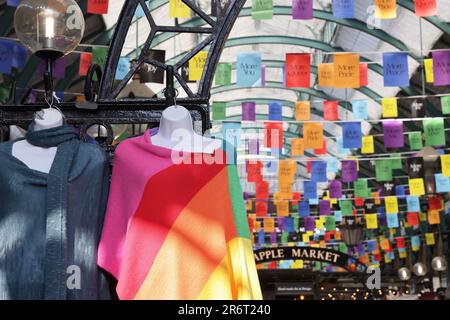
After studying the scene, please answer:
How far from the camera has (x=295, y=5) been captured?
430 inches

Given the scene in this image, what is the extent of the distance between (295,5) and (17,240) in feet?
28.3

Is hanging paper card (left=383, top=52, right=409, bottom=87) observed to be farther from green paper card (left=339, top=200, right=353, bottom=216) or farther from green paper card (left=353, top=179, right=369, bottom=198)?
green paper card (left=339, top=200, right=353, bottom=216)

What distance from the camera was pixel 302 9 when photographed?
1085 centimetres

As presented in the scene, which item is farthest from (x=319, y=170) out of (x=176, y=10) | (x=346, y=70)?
(x=176, y=10)

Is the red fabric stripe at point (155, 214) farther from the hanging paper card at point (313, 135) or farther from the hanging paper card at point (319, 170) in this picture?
the hanging paper card at point (319, 170)

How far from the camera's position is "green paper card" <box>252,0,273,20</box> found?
33.6 ft

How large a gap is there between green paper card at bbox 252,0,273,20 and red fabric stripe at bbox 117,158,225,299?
7564 mm

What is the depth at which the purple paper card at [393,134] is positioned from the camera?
16.0 metres

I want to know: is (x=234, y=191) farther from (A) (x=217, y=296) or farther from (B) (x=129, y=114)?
(B) (x=129, y=114)

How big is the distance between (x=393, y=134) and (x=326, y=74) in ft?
12.9

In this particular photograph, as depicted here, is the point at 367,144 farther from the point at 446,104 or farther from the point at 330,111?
the point at 446,104

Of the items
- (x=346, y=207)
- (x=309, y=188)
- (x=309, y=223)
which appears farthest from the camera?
(x=309, y=223)

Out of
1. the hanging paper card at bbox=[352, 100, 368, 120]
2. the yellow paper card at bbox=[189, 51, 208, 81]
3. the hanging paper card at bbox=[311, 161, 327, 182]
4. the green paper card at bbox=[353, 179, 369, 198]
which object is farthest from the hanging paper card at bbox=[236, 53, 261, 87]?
the green paper card at bbox=[353, 179, 369, 198]

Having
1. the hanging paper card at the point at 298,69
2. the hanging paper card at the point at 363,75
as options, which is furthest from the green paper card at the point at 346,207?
the hanging paper card at the point at 298,69
